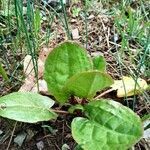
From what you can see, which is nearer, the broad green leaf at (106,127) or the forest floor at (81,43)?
the broad green leaf at (106,127)

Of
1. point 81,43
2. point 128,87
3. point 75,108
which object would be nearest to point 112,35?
point 81,43

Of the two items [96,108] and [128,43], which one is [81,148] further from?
[128,43]

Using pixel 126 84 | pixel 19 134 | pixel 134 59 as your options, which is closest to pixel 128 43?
pixel 134 59

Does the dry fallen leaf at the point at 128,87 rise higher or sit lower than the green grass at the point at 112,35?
lower

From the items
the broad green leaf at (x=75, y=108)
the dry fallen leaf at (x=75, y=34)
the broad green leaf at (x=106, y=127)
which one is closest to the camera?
the broad green leaf at (x=106, y=127)

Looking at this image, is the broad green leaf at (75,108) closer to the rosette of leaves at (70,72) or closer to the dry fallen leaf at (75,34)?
the rosette of leaves at (70,72)

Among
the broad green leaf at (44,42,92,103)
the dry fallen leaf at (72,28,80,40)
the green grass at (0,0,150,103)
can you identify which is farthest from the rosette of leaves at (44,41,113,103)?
the dry fallen leaf at (72,28,80,40)

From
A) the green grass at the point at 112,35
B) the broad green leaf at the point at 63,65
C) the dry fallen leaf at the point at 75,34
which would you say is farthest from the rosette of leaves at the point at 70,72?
the dry fallen leaf at the point at 75,34

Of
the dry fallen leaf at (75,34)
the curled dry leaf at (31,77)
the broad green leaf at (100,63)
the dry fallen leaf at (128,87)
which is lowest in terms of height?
the dry fallen leaf at (128,87)

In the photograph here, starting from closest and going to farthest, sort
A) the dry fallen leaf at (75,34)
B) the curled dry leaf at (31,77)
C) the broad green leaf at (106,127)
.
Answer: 1. the broad green leaf at (106,127)
2. the curled dry leaf at (31,77)
3. the dry fallen leaf at (75,34)
